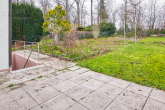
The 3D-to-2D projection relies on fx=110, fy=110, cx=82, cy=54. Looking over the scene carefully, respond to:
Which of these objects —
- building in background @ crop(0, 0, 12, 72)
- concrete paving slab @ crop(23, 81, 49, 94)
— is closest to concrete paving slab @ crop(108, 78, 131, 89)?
concrete paving slab @ crop(23, 81, 49, 94)

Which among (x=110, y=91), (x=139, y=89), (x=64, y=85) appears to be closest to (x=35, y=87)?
(x=64, y=85)

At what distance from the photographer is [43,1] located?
71.4 ft

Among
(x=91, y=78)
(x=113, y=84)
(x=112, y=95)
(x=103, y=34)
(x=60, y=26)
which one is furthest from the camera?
(x=103, y=34)

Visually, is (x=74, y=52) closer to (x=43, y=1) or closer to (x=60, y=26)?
(x=60, y=26)

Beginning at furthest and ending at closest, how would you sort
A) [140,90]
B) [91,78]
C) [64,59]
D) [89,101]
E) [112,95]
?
[64,59] → [91,78] → [140,90] → [112,95] → [89,101]

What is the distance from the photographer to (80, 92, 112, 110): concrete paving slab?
6.25 feet

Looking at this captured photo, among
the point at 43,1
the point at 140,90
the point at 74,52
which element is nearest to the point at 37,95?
the point at 140,90

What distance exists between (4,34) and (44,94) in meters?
Answer: 2.67

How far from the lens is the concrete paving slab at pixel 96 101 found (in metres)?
1.90

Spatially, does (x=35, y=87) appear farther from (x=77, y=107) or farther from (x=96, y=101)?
(x=96, y=101)

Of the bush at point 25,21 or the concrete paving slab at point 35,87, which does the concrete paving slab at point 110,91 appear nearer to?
the concrete paving slab at point 35,87

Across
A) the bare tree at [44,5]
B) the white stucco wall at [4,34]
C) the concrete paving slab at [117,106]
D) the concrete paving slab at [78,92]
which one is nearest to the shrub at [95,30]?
the bare tree at [44,5]

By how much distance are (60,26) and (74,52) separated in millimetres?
5089

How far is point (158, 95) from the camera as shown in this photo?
2213 mm
